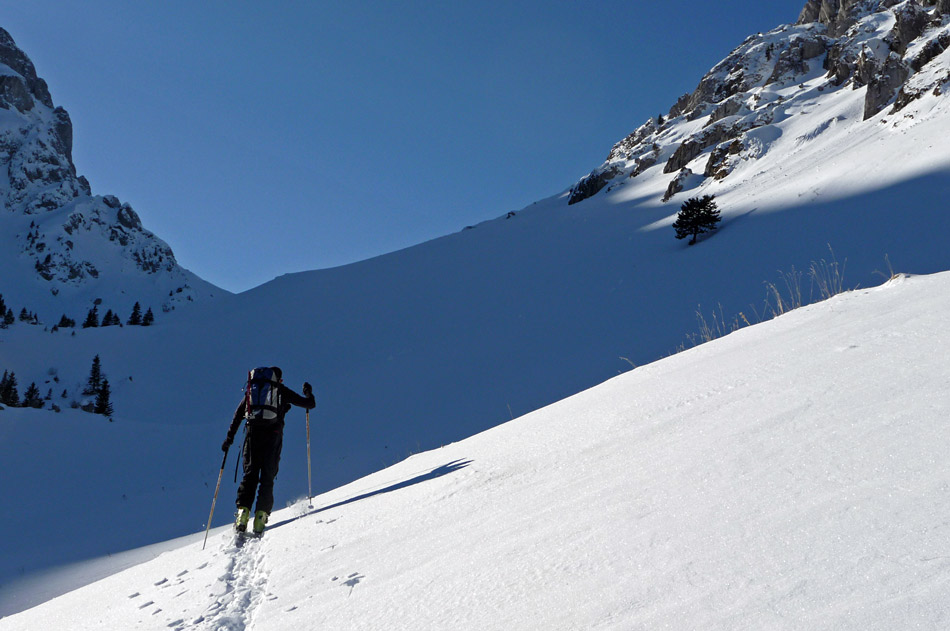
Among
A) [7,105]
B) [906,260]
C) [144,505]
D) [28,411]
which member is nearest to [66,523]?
[144,505]

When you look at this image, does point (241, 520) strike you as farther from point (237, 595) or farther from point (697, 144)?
point (697, 144)

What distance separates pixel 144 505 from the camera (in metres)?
10.6

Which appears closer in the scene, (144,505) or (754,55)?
(144,505)

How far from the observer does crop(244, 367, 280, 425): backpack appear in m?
5.25

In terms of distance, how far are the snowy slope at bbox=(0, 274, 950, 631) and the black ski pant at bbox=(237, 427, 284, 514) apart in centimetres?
87

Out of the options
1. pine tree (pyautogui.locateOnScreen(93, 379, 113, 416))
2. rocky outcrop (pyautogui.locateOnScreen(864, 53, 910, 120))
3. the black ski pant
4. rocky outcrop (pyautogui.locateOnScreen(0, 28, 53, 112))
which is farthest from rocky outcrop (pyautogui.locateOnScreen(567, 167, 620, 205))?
rocky outcrop (pyautogui.locateOnScreen(0, 28, 53, 112))

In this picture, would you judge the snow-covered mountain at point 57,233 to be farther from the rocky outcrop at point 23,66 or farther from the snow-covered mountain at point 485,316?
the snow-covered mountain at point 485,316

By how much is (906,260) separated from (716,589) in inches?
449

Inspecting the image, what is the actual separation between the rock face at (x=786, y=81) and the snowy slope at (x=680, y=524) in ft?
86.8

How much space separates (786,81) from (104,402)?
184ft

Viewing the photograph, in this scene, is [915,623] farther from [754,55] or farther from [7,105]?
[7,105]

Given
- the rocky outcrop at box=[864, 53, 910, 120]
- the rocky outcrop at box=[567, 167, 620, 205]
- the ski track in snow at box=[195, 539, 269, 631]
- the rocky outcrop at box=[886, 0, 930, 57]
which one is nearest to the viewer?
the ski track in snow at box=[195, 539, 269, 631]

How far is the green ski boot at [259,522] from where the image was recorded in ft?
14.7

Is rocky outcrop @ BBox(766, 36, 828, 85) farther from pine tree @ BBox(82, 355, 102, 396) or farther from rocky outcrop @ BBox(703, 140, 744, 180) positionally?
pine tree @ BBox(82, 355, 102, 396)
